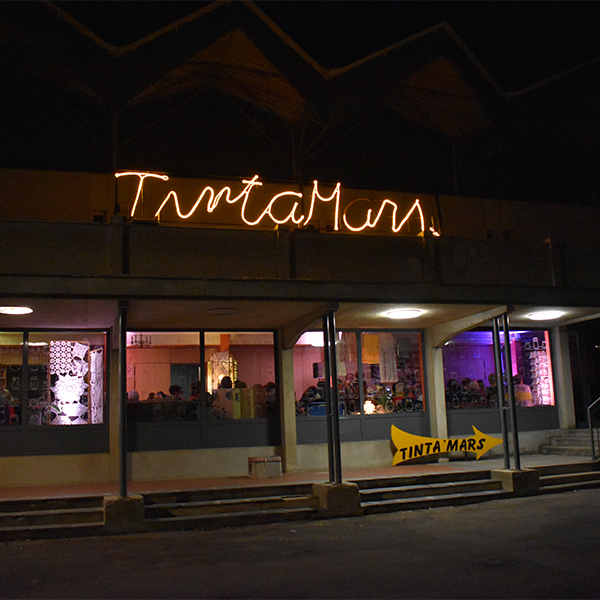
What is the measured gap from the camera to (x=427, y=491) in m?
11.1

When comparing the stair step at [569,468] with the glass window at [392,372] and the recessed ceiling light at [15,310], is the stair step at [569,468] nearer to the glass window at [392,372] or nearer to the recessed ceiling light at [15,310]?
the glass window at [392,372]

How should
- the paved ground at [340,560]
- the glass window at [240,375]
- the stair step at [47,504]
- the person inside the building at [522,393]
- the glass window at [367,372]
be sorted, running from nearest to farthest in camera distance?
1. the paved ground at [340,560]
2. the stair step at [47,504]
3. the glass window at [240,375]
4. the glass window at [367,372]
5. the person inside the building at [522,393]

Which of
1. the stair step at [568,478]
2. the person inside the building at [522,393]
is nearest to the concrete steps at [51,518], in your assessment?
the stair step at [568,478]

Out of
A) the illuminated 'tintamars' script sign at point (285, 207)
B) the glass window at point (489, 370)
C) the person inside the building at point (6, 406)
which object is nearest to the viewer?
the illuminated 'tintamars' script sign at point (285, 207)

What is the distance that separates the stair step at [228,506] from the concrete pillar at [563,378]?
27.7 ft

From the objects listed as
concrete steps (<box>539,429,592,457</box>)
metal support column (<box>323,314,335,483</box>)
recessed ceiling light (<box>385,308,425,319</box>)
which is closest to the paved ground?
metal support column (<box>323,314,335,483</box>)

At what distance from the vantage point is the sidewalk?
1073cm

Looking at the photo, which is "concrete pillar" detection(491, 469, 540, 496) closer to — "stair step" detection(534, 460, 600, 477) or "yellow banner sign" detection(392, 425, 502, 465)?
"stair step" detection(534, 460, 600, 477)

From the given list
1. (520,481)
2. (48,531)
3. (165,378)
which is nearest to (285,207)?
(165,378)

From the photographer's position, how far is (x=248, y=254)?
10859 mm

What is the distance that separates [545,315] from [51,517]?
10.6m

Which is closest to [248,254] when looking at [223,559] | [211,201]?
Answer: [211,201]

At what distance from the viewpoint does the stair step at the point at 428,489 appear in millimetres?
10789

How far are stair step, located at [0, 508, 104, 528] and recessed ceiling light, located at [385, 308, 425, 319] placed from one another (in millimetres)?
6442
